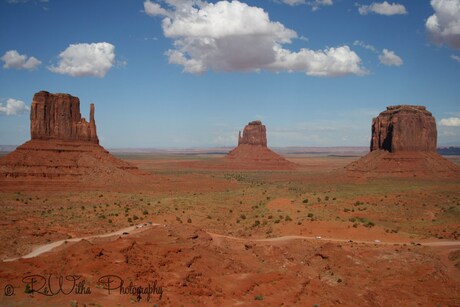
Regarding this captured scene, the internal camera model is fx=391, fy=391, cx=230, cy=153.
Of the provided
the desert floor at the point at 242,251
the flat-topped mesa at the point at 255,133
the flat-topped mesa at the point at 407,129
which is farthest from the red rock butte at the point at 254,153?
the desert floor at the point at 242,251

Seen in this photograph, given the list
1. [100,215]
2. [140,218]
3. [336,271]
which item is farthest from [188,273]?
[100,215]

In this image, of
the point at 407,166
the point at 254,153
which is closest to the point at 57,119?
the point at 407,166

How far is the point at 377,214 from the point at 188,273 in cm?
2601

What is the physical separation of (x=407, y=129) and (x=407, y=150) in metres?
4.72

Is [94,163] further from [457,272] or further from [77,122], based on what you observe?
[457,272]

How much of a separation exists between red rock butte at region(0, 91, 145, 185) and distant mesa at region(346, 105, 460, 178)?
Answer: 50864mm

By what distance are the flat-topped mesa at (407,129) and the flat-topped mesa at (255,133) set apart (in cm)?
6356

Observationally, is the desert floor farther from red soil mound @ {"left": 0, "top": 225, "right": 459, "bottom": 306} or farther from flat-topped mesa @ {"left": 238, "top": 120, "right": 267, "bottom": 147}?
flat-topped mesa @ {"left": 238, "top": 120, "right": 267, "bottom": 147}

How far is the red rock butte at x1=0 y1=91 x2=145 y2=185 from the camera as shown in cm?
6588

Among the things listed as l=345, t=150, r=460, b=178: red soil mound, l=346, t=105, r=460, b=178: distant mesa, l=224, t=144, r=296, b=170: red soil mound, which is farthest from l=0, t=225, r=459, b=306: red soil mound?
l=224, t=144, r=296, b=170: red soil mound

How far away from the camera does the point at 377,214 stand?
40375mm

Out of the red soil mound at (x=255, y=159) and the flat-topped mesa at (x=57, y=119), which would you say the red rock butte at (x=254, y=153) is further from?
the flat-topped mesa at (x=57, y=119)

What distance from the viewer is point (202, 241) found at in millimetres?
28781

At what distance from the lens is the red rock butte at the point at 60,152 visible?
65875 mm
